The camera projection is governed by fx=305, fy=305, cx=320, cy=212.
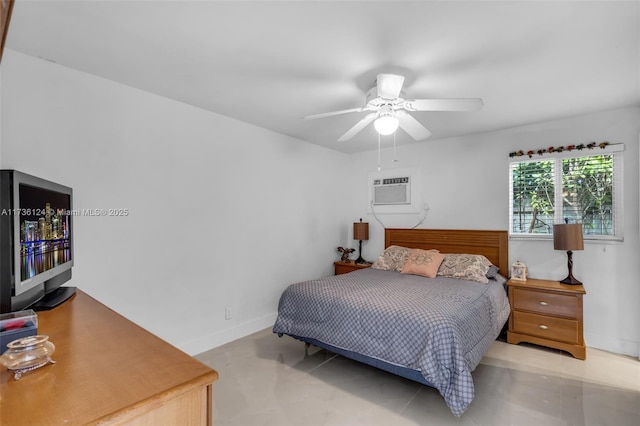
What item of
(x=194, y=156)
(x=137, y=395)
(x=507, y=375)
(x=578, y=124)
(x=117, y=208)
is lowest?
(x=507, y=375)

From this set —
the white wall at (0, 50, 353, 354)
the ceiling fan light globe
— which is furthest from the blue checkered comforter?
the ceiling fan light globe

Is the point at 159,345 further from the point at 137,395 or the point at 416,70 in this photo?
the point at 416,70

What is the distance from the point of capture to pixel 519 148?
355 centimetres

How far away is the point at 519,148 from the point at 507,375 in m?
2.45

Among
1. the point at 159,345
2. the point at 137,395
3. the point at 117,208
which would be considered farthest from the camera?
the point at 117,208

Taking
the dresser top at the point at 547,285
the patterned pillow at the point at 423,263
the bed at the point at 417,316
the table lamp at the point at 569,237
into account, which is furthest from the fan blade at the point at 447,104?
the dresser top at the point at 547,285

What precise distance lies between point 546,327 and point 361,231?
7.96 ft

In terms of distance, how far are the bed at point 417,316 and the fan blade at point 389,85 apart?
156 cm

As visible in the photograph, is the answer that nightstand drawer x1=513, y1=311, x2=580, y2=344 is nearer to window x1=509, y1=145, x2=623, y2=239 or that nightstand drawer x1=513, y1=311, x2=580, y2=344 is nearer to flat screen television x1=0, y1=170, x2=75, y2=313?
window x1=509, y1=145, x2=623, y2=239

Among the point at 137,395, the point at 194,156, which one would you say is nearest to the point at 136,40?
the point at 194,156

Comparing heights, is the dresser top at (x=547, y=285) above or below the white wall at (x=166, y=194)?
below

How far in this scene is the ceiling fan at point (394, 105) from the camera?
209 centimetres

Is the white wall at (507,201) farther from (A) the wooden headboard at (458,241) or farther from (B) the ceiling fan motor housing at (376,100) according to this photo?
(B) the ceiling fan motor housing at (376,100)

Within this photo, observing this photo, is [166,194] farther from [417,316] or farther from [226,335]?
[417,316]
